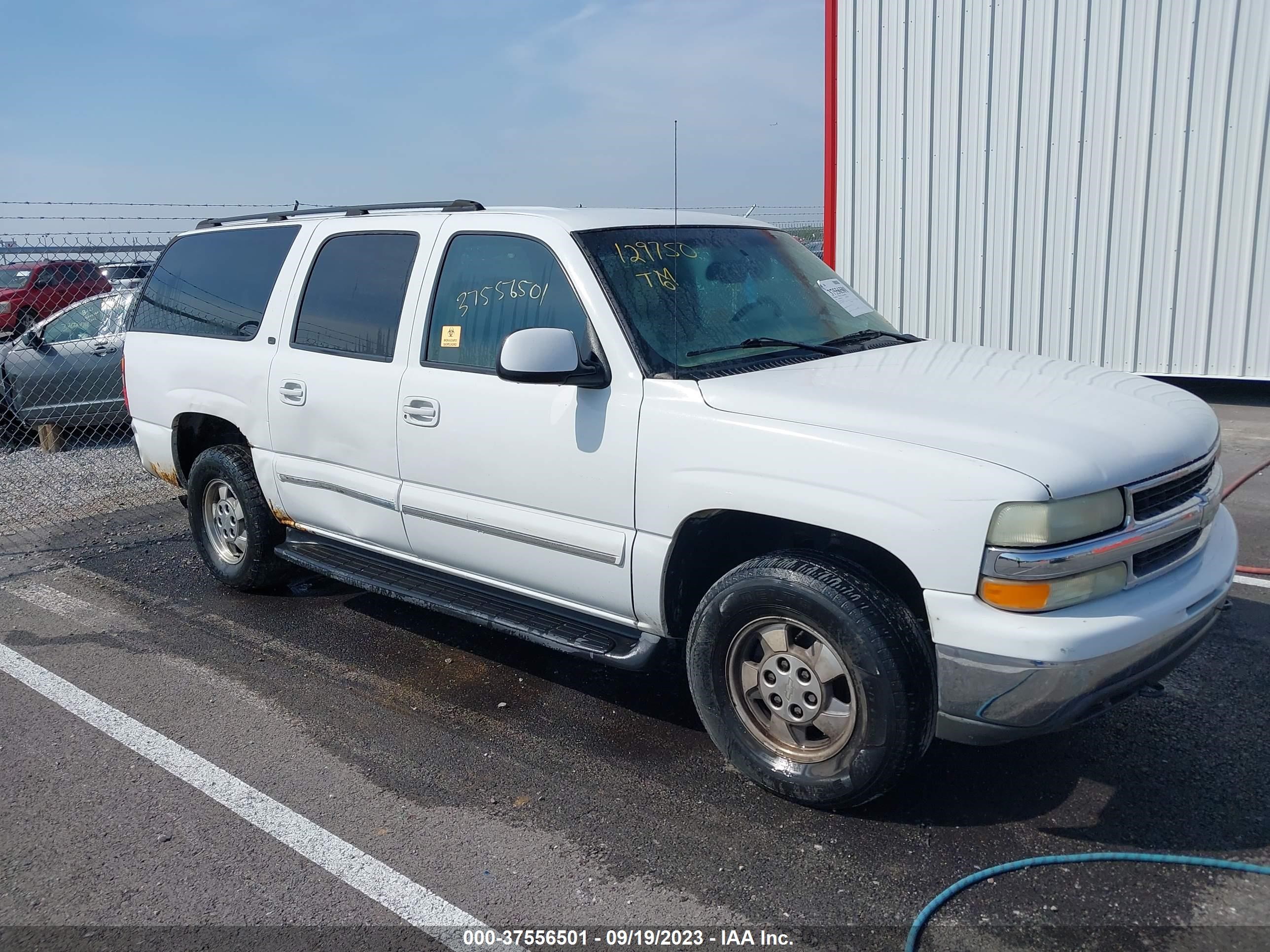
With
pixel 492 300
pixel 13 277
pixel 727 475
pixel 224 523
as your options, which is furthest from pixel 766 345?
pixel 13 277

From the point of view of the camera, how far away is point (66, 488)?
853 cm

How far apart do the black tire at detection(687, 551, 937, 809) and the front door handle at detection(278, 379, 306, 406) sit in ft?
7.60

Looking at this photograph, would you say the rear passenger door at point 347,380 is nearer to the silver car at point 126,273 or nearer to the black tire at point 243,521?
the black tire at point 243,521

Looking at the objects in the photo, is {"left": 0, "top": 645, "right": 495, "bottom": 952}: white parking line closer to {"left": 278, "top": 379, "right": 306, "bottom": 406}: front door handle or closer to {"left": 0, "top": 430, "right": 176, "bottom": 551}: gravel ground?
{"left": 278, "top": 379, "right": 306, "bottom": 406}: front door handle

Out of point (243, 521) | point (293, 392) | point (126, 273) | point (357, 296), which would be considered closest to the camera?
point (357, 296)

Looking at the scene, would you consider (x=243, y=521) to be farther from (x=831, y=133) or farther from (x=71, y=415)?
(x=831, y=133)

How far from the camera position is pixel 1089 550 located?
290cm

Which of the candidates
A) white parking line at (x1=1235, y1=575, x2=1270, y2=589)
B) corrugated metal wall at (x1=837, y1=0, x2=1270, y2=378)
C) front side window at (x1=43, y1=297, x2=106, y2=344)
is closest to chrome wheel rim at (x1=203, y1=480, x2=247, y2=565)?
white parking line at (x1=1235, y1=575, x2=1270, y2=589)

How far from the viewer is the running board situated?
379 cm

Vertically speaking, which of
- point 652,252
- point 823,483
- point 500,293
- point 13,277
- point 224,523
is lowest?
point 224,523

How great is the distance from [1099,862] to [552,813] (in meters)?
1.69

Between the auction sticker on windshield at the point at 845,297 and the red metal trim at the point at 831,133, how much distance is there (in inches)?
265

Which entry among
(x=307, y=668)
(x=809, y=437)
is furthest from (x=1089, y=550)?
(x=307, y=668)

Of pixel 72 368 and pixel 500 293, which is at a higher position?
pixel 500 293
